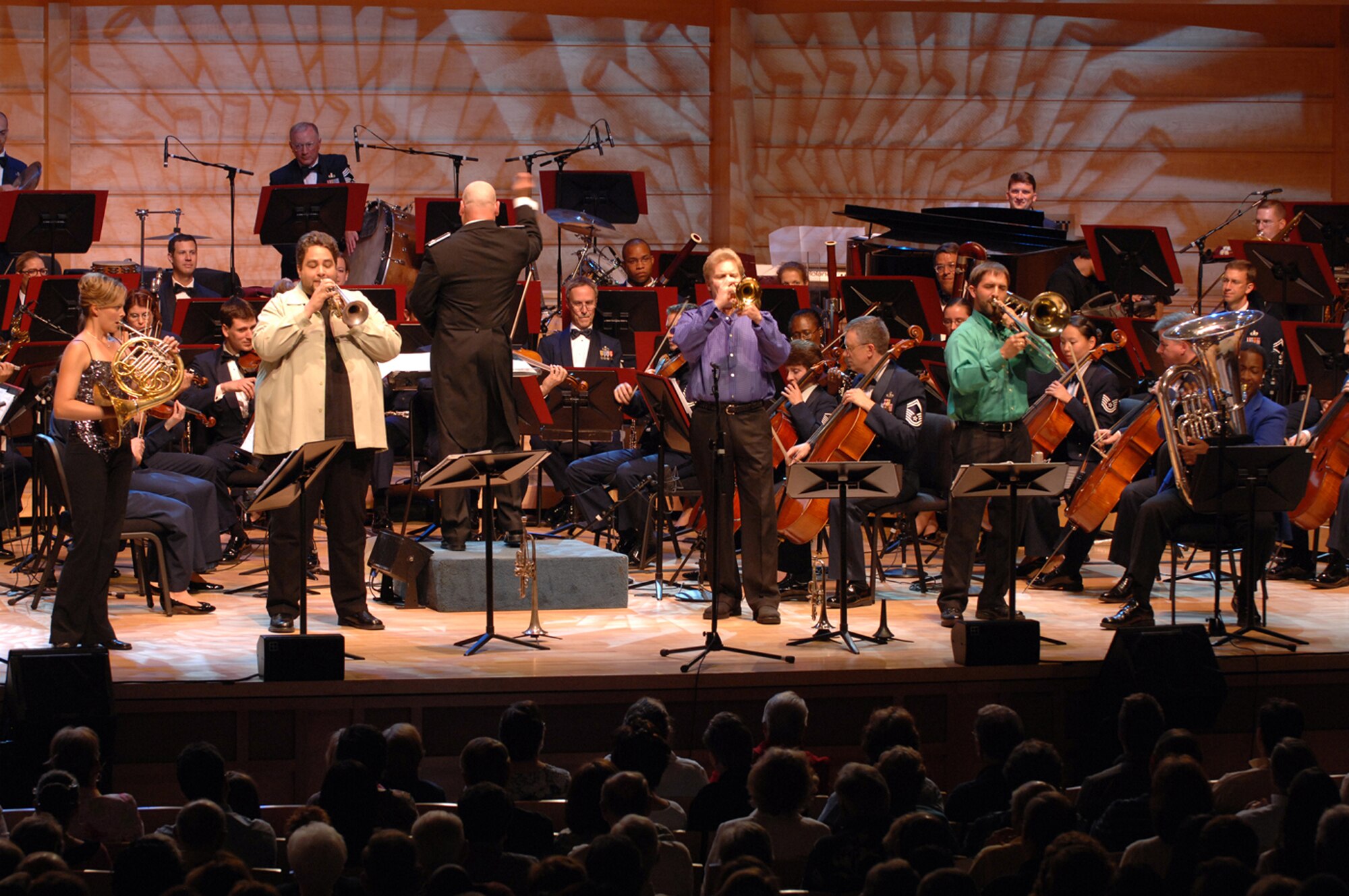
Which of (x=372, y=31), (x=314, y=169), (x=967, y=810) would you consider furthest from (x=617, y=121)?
(x=967, y=810)

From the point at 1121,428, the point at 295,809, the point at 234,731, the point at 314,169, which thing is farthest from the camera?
the point at 314,169

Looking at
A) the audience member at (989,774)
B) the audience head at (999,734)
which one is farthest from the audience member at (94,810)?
the audience head at (999,734)

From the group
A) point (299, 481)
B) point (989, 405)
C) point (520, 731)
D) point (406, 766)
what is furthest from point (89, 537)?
point (989, 405)

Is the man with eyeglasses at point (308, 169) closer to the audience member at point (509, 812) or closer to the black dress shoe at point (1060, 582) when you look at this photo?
the black dress shoe at point (1060, 582)

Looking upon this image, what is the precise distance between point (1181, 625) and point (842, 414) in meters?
2.01

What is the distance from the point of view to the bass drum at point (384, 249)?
11.5 m

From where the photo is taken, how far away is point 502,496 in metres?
7.41

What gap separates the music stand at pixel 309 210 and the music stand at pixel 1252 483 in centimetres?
562

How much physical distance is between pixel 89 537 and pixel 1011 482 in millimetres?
3666

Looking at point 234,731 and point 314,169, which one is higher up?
point 314,169

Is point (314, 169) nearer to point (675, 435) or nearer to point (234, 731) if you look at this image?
point (675, 435)

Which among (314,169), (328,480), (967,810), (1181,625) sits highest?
(314,169)

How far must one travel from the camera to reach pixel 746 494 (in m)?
6.88

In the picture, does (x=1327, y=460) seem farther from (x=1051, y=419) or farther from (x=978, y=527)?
(x=978, y=527)
